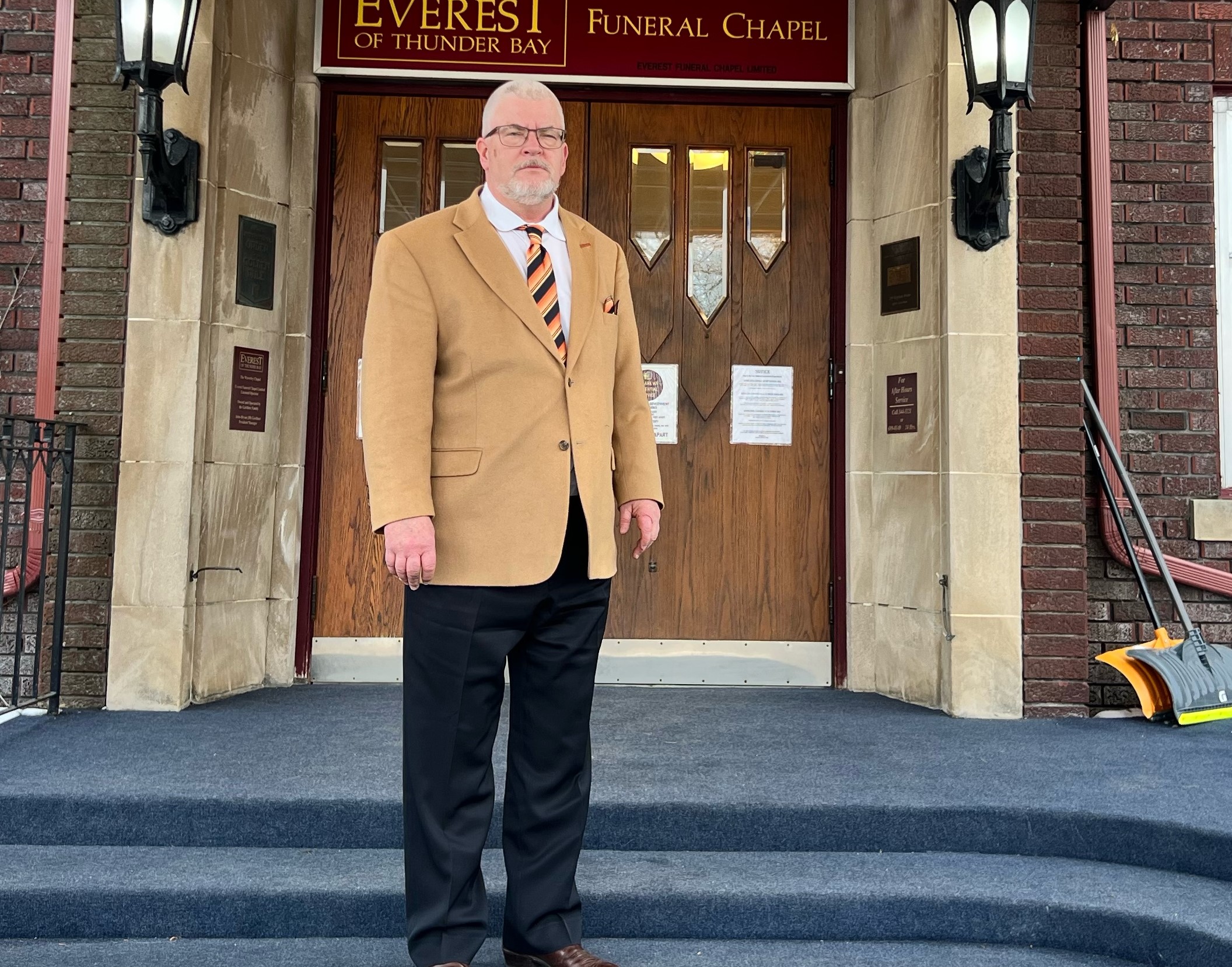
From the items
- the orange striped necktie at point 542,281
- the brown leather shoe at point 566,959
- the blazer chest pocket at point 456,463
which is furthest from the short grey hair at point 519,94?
the brown leather shoe at point 566,959

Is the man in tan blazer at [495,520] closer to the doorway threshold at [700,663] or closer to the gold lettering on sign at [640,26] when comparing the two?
the doorway threshold at [700,663]

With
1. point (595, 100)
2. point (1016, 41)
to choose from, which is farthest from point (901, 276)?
point (595, 100)

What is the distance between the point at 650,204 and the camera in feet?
16.5

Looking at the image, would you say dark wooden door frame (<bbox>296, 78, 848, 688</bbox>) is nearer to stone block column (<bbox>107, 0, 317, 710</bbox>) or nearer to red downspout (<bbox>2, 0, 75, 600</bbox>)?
stone block column (<bbox>107, 0, 317, 710</bbox>)

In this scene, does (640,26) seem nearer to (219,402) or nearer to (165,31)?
(165,31)

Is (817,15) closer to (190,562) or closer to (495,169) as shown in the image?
(495,169)

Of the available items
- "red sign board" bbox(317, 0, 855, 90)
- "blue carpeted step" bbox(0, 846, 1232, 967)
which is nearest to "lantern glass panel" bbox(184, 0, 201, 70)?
"red sign board" bbox(317, 0, 855, 90)

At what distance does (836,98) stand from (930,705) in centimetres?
285

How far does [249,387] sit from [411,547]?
2.82 meters

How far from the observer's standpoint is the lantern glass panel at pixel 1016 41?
157 inches

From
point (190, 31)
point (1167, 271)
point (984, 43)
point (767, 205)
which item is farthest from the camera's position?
point (767, 205)

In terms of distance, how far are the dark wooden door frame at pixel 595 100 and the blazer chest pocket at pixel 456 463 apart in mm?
2843

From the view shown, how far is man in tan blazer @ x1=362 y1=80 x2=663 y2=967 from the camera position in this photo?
214 cm

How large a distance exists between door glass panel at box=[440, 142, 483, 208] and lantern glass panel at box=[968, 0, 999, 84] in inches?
88.2
